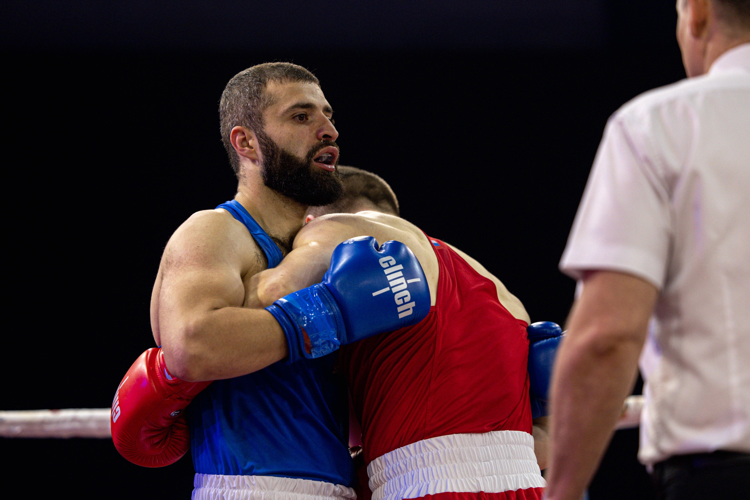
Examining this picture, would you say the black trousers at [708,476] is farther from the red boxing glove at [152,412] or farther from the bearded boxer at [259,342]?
the red boxing glove at [152,412]

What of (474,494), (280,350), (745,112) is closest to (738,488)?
(745,112)

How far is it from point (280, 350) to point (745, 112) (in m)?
1.00

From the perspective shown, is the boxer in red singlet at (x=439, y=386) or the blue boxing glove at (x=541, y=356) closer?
the boxer in red singlet at (x=439, y=386)

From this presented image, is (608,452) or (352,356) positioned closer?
(352,356)

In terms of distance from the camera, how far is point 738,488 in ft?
2.46

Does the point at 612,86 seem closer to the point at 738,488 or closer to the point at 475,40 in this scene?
the point at 475,40

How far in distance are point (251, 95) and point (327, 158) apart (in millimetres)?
312

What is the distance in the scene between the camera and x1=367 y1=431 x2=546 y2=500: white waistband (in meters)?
1.46

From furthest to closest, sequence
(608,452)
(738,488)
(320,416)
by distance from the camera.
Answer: (608,452) → (320,416) → (738,488)

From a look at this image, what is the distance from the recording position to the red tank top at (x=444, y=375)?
1.53 metres

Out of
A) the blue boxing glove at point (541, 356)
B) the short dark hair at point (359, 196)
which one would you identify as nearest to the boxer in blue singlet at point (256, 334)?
the short dark hair at point (359, 196)

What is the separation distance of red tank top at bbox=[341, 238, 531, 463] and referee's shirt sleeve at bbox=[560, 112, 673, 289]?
761 millimetres

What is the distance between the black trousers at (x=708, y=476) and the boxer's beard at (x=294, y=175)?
134cm

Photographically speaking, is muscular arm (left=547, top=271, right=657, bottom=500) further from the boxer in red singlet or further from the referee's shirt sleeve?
the boxer in red singlet
